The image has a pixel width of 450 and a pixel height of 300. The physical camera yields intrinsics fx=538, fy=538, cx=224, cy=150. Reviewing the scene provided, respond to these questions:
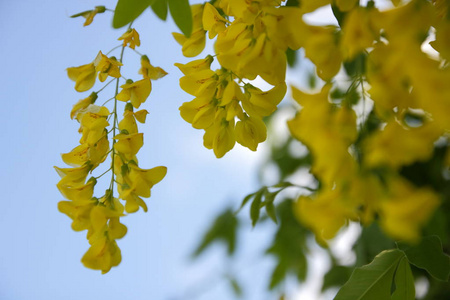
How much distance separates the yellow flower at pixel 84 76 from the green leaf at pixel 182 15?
108 millimetres

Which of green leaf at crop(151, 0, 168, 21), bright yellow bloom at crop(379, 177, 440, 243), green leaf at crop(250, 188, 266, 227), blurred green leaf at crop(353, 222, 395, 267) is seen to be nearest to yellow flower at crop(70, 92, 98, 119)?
green leaf at crop(151, 0, 168, 21)

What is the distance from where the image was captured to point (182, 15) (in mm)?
393

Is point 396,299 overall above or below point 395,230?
below

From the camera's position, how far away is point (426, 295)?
2.93ft

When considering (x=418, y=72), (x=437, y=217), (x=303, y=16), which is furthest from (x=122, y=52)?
(x=437, y=217)

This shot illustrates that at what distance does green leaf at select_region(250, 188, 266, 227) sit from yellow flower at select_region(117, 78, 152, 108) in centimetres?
19

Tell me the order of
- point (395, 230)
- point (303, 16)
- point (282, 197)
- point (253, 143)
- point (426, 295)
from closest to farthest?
point (395, 230) < point (303, 16) < point (253, 143) < point (426, 295) < point (282, 197)

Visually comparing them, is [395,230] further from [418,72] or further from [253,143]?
[253,143]

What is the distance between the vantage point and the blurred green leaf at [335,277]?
939 millimetres

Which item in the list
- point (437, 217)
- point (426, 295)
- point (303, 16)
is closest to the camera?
point (303, 16)

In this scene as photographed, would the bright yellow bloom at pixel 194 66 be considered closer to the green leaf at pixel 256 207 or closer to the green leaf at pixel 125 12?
the green leaf at pixel 125 12

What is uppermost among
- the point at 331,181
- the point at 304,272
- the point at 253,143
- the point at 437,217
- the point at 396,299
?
the point at 331,181

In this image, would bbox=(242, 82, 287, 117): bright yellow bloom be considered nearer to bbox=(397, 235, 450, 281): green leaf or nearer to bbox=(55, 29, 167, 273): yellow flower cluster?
bbox=(55, 29, 167, 273): yellow flower cluster

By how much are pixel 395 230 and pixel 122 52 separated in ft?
1.09
